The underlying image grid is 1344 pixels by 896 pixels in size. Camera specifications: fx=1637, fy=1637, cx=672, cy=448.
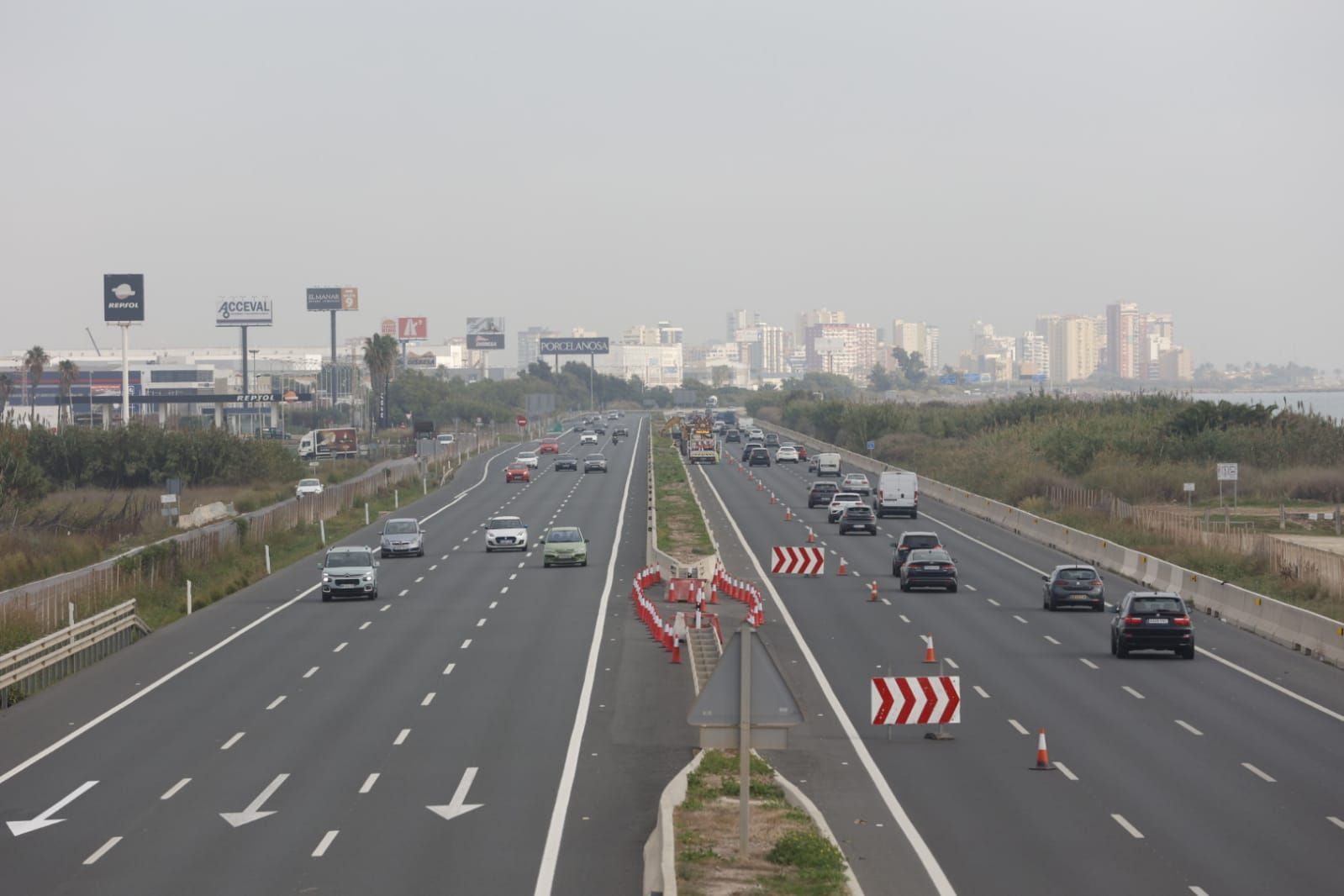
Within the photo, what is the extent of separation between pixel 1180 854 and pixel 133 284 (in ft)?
422

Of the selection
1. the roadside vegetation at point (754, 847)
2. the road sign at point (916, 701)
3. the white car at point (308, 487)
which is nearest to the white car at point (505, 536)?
the white car at point (308, 487)

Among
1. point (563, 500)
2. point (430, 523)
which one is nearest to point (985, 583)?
point (430, 523)

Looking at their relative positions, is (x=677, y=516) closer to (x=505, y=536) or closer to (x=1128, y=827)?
(x=505, y=536)

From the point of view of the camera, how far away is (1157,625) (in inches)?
1261

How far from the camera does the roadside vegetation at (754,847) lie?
49.0 ft

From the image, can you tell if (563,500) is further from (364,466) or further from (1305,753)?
(1305,753)

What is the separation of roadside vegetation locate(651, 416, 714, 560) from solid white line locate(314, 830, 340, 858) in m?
34.2

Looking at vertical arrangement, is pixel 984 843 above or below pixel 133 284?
below

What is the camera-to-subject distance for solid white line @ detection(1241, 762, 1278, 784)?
67.2ft

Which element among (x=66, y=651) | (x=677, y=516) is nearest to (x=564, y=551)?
(x=677, y=516)

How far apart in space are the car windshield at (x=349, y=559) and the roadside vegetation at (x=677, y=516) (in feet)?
36.4

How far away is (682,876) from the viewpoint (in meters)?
15.2

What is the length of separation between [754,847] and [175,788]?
26.9 feet


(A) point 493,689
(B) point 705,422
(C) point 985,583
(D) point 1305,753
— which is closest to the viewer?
(D) point 1305,753
